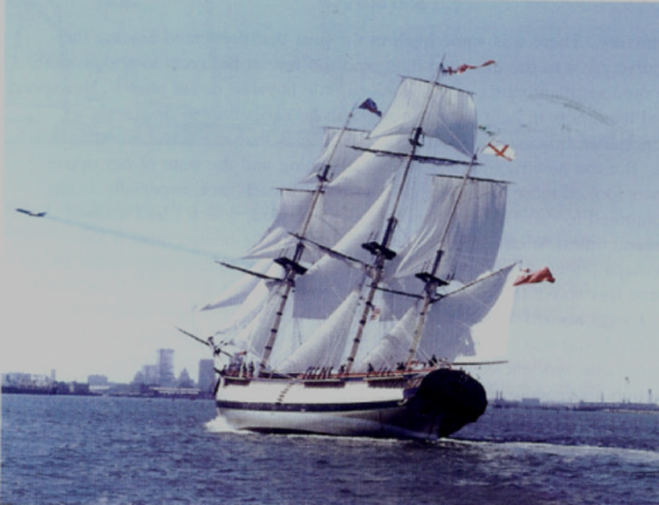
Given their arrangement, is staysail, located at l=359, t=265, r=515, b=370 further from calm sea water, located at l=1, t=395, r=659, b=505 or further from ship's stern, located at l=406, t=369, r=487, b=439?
calm sea water, located at l=1, t=395, r=659, b=505

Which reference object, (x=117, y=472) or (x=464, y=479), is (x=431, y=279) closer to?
(x=464, y=479)

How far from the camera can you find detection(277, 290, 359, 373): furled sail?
213 ft

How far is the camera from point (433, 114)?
66.1 metres

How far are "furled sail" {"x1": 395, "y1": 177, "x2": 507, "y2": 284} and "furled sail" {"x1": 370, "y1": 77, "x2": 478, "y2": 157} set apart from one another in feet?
10.6

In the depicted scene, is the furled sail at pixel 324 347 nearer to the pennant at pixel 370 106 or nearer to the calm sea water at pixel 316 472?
the calm sea water at pixel 316 472

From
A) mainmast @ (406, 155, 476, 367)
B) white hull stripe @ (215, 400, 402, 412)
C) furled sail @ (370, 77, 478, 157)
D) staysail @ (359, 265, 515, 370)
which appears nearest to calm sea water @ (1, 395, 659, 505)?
white hull stripe @ (215, 400, 402, 412)

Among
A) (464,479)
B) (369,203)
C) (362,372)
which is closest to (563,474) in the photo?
(464,479)

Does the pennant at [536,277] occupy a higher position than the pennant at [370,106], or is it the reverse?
the pennant at [370,106]

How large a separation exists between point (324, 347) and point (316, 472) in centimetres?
2389

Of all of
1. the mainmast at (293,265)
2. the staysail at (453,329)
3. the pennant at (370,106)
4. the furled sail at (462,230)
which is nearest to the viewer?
the staysail at (453,329)

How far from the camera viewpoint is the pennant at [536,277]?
2110 inches

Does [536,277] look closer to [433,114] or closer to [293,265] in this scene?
[433,114]

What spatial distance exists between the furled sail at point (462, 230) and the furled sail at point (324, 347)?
6.23 meters

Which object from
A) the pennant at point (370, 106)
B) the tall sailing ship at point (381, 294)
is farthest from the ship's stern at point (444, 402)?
the pennant at point (370, 106)
